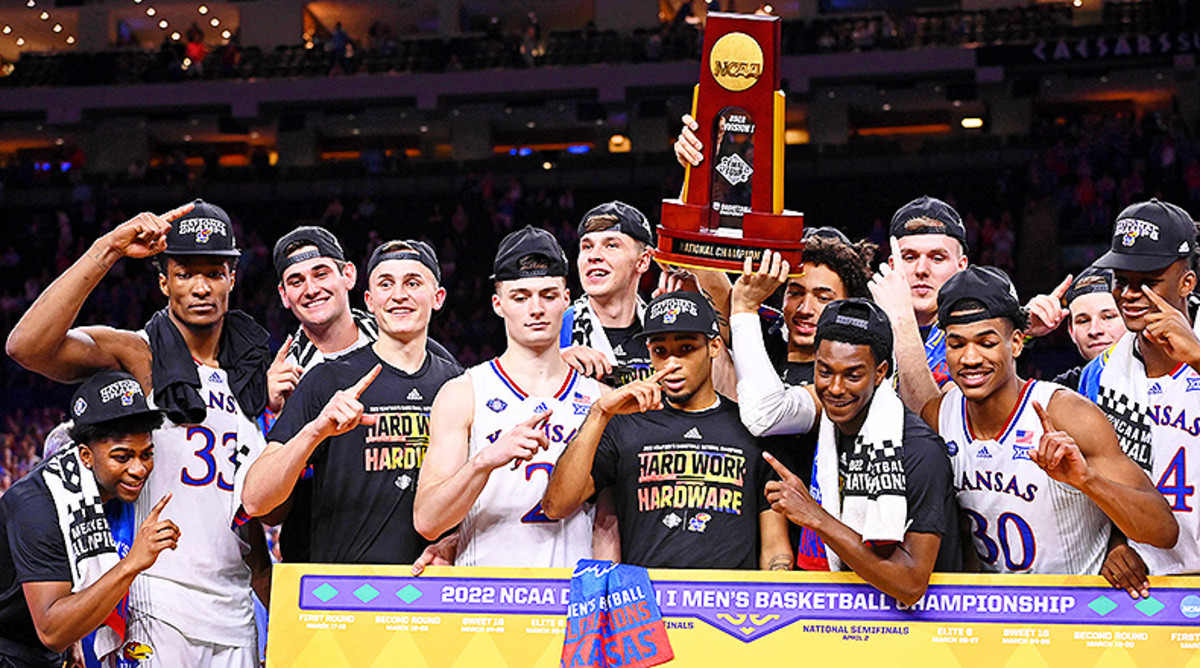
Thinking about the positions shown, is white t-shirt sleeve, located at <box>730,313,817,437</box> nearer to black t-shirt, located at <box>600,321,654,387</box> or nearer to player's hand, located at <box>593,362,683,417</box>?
player's hand, located at <box>593,362,683,417</box>

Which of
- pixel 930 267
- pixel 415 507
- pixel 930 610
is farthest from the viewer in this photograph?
pixel 930 267

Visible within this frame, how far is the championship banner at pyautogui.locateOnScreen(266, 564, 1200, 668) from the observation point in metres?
4.24

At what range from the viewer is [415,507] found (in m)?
4.64

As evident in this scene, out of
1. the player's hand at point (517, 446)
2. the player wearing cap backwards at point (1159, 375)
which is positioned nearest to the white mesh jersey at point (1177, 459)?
the player wearing cap backwards at point (1159, 375)

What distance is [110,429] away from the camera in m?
4.87

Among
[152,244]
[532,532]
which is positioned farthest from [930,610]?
[152,244]

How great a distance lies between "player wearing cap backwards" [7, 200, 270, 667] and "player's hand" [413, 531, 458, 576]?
3.27 ft

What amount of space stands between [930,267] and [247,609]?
338cm

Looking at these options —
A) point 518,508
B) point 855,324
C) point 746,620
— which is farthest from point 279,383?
point 855,324

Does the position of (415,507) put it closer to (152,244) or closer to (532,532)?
(532,532)

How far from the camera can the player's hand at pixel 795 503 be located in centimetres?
412

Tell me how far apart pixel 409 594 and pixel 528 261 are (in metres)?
1.35

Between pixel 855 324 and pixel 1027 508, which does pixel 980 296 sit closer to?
pixel 855 324

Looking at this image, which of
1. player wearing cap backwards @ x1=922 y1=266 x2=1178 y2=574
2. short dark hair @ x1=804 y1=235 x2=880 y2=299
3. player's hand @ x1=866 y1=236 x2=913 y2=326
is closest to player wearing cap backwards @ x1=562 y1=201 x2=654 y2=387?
short dark hair @ x1=804 y1=235 x2=880 y2=299
